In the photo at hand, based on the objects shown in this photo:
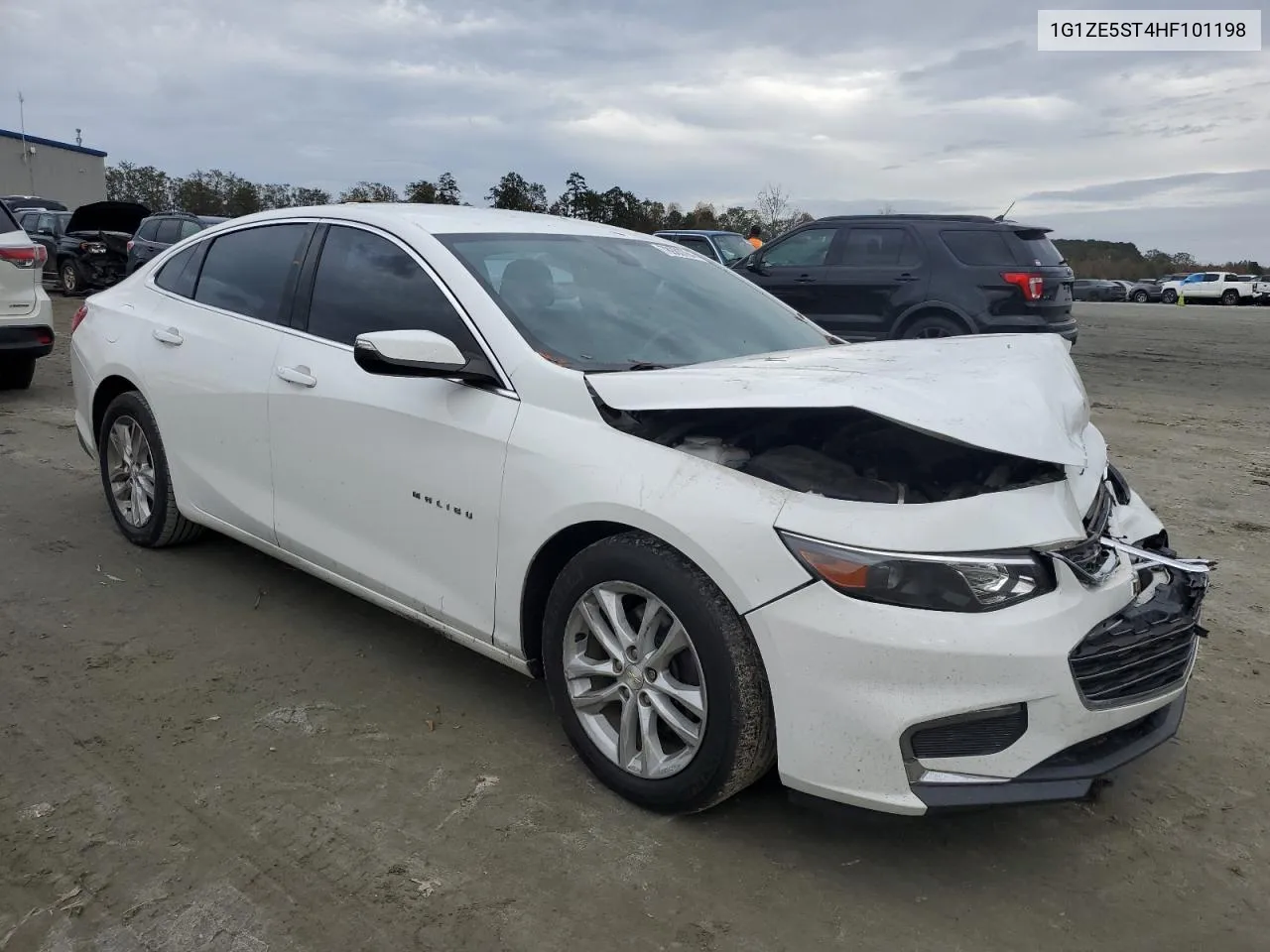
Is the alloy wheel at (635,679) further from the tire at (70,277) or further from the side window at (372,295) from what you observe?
the tire at (70,277)

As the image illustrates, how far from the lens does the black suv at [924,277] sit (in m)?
10.2

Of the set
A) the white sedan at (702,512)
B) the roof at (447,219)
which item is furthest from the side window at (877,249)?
the white sedan at (702,512)

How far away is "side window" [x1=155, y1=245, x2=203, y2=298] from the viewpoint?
178 inches

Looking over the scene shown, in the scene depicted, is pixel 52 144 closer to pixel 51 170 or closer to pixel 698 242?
pixel 51 170

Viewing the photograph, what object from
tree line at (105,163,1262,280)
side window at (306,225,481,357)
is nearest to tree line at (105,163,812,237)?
tree line at (105,163,1262,280)

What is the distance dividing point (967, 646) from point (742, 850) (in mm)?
835

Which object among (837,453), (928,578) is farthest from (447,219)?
(928,578)

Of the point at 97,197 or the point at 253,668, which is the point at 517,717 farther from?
the point at 97,197

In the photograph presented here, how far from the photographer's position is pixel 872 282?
10805 mm

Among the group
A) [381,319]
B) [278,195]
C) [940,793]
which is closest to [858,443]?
[940,793]

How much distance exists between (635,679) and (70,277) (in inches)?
816

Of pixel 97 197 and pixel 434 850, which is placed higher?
pixel 97 197

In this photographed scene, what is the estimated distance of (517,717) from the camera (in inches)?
133

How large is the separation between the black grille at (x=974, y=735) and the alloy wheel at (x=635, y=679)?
0.54 metres
